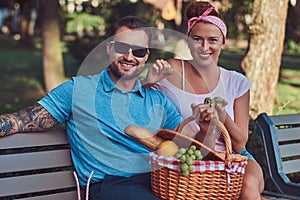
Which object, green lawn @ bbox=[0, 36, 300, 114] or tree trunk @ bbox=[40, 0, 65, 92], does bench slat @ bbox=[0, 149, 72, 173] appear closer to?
green lawn @ bbox=[0, 36, 300, 114]

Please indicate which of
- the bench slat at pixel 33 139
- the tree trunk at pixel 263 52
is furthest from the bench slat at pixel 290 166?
the tree trunk at pixel 263 52

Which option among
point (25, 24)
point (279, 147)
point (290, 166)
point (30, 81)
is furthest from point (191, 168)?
point (25, 24)

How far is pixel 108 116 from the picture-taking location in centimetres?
336

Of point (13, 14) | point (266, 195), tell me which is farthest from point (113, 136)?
point (13, 14)

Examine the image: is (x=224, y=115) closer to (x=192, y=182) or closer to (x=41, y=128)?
(x=192, y=182)

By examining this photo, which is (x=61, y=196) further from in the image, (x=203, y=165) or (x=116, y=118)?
(x=203, y=165)

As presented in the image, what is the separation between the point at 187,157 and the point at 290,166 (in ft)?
6.05

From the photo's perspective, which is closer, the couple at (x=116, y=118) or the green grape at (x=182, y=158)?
the green grape at (x=182, y=158)

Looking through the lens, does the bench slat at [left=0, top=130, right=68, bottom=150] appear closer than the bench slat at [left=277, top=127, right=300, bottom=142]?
Yes

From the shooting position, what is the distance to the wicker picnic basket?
291 centimetres

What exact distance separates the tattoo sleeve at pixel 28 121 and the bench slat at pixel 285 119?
5.76 ft

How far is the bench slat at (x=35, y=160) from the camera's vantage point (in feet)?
10.9

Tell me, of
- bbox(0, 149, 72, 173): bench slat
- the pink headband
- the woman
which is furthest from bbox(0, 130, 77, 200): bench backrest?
the pink headband

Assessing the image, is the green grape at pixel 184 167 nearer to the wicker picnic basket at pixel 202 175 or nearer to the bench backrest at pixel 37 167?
the wicker picnic basket at pixel 202 175
